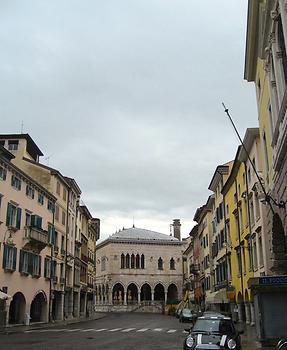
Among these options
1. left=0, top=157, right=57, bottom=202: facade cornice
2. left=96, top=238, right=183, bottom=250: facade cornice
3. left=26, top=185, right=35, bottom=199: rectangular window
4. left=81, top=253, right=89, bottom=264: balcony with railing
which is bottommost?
left=81, top=253, right=89, bottom=264: balcony with railing

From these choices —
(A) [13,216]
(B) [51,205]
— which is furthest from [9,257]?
(B) [51,205]

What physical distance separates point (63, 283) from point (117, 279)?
53.1 metres

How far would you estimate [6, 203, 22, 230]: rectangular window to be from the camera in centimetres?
4023

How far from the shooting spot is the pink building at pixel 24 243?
39.5 m

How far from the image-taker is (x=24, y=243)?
43.5 meters

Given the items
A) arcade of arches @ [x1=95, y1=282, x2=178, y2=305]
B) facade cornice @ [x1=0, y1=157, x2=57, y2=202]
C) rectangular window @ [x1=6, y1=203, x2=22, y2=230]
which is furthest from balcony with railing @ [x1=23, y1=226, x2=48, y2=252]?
arcade of arches @ [x1=95, y1=282, x2=178, y2=305]

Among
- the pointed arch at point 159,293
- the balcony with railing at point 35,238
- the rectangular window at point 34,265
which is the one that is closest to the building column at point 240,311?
the rectangular window at point 34,265

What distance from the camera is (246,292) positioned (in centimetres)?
4159

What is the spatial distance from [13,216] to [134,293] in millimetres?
73953

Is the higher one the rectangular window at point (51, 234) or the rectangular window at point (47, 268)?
the rectangular window at point (51, 234)

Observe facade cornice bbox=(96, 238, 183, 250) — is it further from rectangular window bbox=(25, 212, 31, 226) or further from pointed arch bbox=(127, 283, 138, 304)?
rectangular window bbox=(25, 212, 31, 226)

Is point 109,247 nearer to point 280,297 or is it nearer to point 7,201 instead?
point 7,201

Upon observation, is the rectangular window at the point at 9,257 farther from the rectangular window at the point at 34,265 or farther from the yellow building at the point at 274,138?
the yellow building at the point at 274,138

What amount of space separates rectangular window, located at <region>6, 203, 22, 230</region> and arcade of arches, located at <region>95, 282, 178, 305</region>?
67.0 meters
